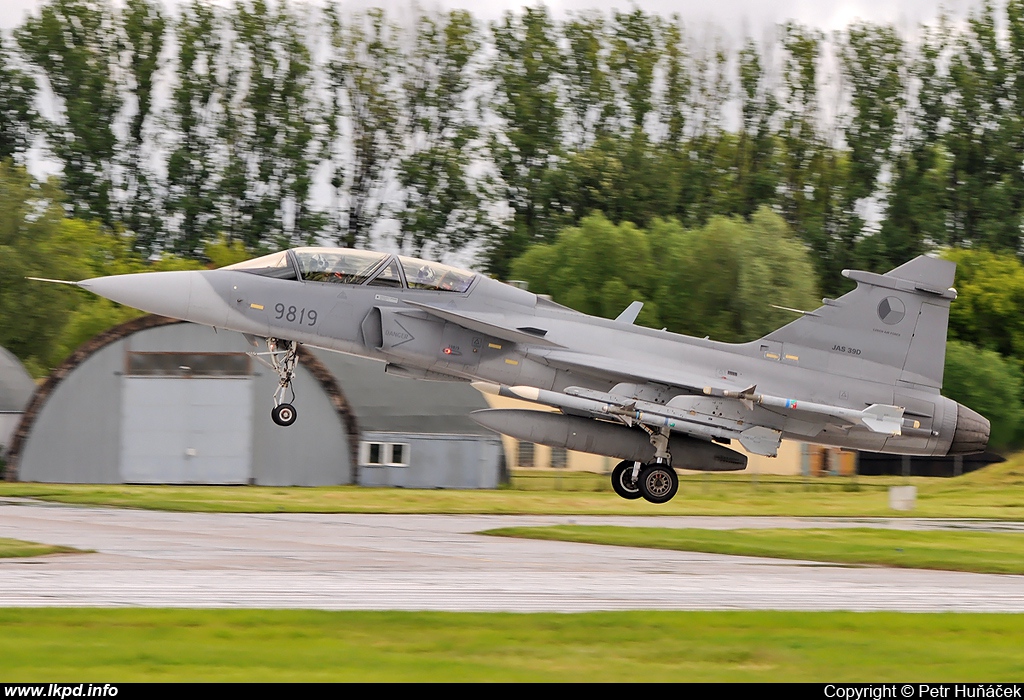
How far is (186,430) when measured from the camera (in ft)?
109

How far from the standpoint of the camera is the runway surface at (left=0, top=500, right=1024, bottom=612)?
1234 cm

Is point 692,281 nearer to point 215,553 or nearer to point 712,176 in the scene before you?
point 712,176

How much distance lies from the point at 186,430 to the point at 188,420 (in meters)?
0.27

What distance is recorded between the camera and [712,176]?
203ft

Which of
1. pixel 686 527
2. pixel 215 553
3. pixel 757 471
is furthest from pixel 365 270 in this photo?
pixel 757 471

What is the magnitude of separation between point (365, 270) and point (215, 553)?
4.76m

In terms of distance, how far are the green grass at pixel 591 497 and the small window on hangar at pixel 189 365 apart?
9.90 feet

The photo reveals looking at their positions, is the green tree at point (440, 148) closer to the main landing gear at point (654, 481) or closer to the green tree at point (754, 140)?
the green tree at point (754, 140)

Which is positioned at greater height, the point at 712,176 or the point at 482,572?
the point at 712,176

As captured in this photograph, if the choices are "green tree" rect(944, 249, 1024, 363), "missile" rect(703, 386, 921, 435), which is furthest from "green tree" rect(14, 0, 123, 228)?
"missile" rect(703, 386, 921, 435)

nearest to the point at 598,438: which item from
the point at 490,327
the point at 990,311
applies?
the point at 490,327

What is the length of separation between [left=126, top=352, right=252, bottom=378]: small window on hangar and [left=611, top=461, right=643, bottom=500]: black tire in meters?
15.5

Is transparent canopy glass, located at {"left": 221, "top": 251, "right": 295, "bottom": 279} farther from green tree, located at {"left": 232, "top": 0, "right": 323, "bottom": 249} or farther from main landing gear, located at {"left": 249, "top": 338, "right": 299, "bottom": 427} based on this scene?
green tree, located at {"left": 232, "top": 0, "right": 323, "bottom": 249}

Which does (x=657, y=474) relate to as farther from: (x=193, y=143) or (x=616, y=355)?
(x=193, y=143)
